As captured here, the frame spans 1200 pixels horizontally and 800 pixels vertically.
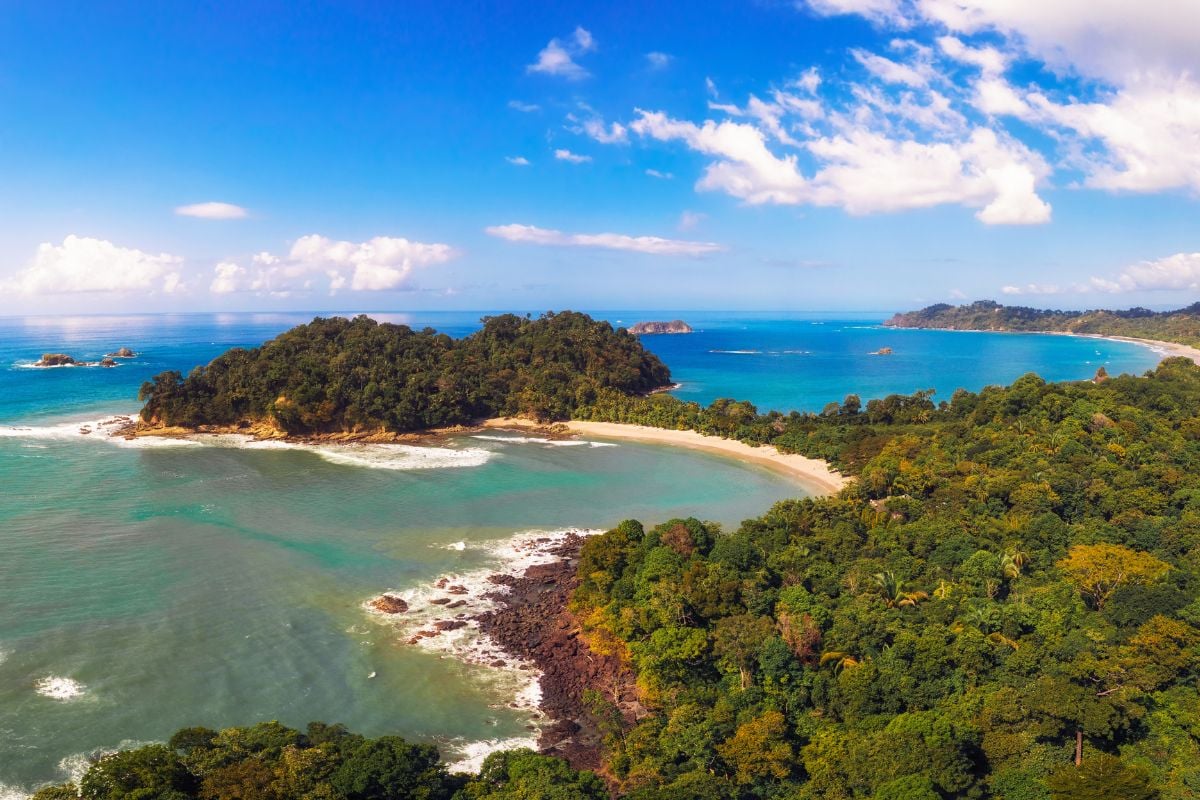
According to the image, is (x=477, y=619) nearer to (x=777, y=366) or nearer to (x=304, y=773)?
(x=304, y=773)

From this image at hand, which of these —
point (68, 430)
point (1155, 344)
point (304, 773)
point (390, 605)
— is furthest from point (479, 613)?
point (1155, 344)

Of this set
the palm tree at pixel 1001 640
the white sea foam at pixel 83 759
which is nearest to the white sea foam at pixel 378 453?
the white sea foam at pixel 83 759

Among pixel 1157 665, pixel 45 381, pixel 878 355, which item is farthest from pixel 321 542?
pixel 878 355

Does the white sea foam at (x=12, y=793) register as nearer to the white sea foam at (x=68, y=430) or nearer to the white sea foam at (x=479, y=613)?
the white sea foam at (x=479, y=613)

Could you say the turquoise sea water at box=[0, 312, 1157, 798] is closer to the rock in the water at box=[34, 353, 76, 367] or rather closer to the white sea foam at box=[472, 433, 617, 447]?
the white sea foam at box=[472, 433, 617, 447]

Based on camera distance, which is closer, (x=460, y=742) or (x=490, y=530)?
(x=460, y=742)

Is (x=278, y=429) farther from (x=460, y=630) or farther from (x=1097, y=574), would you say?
(x=1097, y=574)
